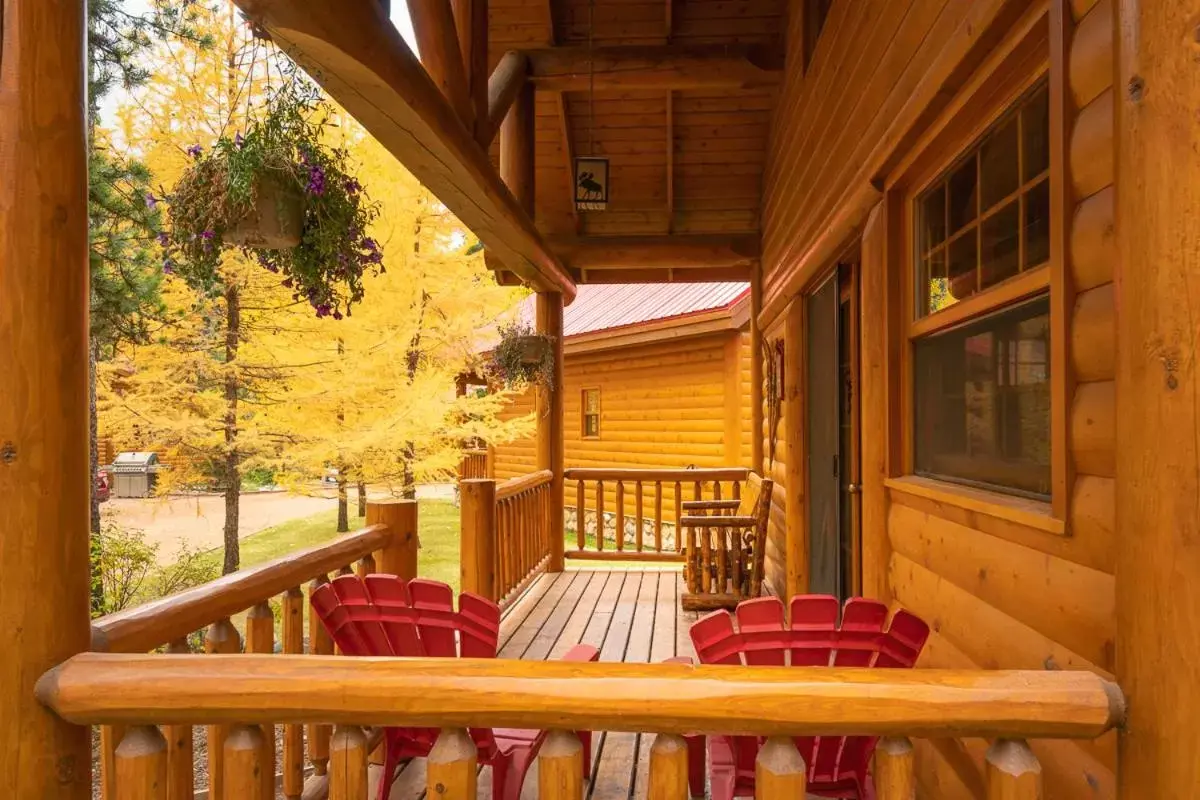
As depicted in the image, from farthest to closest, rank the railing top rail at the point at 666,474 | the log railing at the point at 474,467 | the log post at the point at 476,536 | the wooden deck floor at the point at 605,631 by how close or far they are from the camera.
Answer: the log railing at the point at 474,467, the railing top rail at the point at 666,474, the log post at the point at 476,536, the wooden deck floor at the point at 605,631

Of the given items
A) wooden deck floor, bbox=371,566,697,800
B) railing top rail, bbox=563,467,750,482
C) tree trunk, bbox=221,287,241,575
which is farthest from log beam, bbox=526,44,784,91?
tree trunk, bbox=221,287,241,575

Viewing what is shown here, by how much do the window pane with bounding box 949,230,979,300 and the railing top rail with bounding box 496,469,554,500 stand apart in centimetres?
326

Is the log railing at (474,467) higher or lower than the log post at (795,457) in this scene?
lower

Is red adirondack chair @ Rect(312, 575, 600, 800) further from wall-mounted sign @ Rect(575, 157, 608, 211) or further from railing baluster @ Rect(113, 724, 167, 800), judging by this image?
wall-mounted sign @ Rect(575, 157, 608, 211)

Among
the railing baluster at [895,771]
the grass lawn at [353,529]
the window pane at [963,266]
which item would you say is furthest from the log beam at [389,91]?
the grass lawn at [353,529]

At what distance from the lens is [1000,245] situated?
1.86 meters

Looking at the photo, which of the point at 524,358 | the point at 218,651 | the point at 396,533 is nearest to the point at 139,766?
the point at 218,651

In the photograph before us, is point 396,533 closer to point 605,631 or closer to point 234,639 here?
point 234,639

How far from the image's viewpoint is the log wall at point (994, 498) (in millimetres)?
1344

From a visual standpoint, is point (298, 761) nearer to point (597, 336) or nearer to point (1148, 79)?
point (1148, 79)

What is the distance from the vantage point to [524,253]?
4.98 metres

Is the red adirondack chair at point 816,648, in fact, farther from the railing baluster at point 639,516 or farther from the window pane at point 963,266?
the railing baluster at point 639,516

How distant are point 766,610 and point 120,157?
6.81 metres

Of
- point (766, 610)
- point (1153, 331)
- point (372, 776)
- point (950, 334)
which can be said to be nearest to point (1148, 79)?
point (1153, 331)
